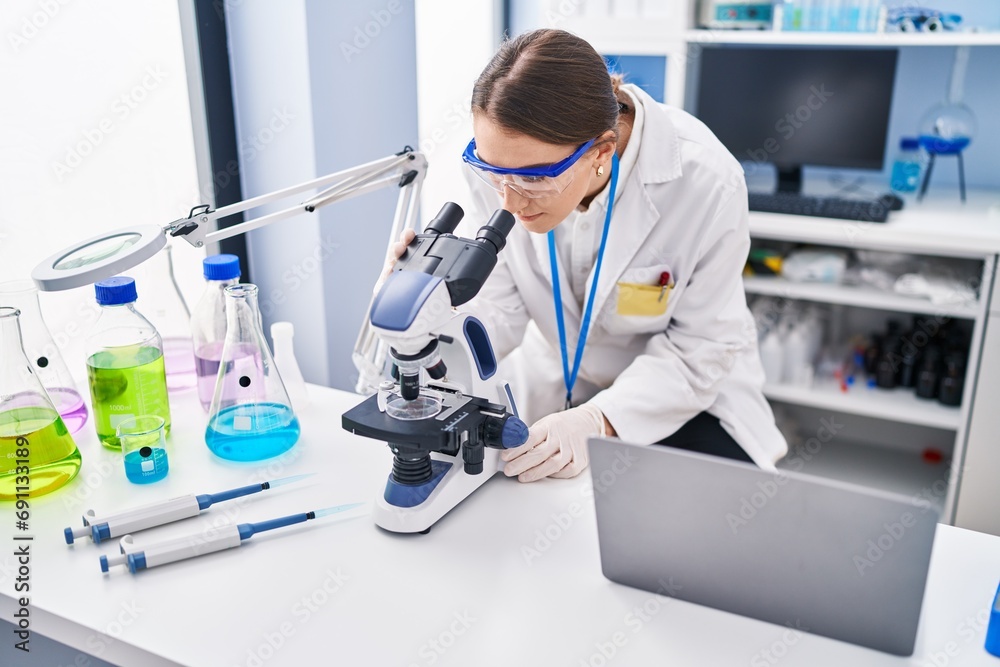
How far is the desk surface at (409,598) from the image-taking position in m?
0.89

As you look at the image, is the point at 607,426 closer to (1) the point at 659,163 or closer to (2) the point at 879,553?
(1) the point at 659,163

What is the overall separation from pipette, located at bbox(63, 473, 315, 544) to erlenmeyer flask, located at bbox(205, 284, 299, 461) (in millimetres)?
120

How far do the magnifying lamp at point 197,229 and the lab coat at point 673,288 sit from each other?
259 millimetres

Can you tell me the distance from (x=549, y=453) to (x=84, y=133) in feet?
4.13

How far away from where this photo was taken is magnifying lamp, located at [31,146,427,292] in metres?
1.02

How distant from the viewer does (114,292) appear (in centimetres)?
120

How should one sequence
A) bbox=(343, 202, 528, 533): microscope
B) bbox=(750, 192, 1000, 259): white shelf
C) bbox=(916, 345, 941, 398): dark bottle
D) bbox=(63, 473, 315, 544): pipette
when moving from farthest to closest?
bbox=(916, 345, 941, 398): dark bottle < bbox=(750, 192, 1000, 259): white shelf < bbox=(63, 473, 315, 544): pipette < bbox=(343, 202, 528, 533): microscope

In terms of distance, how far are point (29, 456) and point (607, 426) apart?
0.89m

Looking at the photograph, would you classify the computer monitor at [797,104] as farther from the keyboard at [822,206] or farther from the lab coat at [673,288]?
the lab coat at [673,288]

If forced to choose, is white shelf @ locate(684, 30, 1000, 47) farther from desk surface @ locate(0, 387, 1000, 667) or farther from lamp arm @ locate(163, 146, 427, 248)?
desk surface @ locate(0, 387, 1000, 667)

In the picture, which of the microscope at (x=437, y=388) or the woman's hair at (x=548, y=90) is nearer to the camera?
the microscope at (x=437, y=388)

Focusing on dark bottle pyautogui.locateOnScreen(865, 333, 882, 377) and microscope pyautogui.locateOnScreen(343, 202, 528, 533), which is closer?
microscope pyautogui.locateOnScreen(343, 202, 528, 533)

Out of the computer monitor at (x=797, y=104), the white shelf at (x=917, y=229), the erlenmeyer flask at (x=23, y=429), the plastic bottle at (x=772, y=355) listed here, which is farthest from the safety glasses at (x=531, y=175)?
the computer monitor at (x=797, y=104)

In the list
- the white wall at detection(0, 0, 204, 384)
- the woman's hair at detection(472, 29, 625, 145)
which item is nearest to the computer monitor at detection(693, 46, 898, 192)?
the woman's hair at detection(472, 29, 625, 145)
